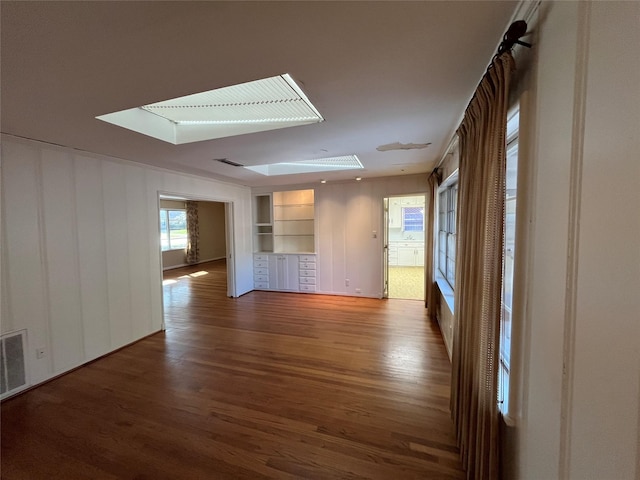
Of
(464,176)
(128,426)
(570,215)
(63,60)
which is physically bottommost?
(128,426)

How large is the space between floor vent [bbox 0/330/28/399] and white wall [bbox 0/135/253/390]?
60mm

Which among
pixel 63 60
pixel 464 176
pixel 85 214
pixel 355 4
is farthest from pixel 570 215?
pixel 85 214

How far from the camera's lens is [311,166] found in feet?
14.6

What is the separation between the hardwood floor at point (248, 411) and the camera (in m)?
1.62

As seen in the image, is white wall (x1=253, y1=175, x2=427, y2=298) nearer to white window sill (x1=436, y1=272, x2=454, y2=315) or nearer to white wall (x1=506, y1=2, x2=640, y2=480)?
white window sill (x1=436, y1=272, x2=454, y2=315)

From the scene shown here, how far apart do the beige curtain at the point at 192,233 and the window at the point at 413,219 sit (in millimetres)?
7880

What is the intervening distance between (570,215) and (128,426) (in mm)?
3027

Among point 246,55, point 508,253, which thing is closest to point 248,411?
point 508,253

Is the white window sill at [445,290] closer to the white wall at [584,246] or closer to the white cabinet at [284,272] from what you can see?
the white wall at [584,246]

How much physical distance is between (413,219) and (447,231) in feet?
16.9

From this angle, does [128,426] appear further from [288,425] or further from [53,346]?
[53,346]

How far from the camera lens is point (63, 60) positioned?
1.27 m

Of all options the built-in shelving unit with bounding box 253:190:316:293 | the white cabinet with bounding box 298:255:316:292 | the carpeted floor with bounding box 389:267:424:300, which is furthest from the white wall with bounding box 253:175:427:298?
the carpeted floor with bounding box 389:267:424:300

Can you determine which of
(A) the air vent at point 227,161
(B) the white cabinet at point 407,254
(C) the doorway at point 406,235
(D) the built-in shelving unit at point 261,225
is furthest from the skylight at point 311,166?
(B) the white cabinet at point 407,254
